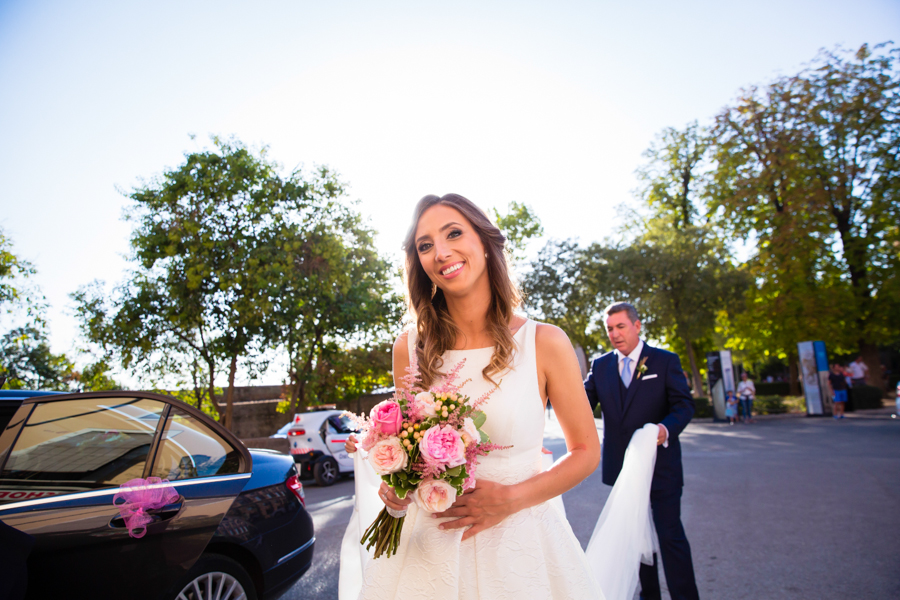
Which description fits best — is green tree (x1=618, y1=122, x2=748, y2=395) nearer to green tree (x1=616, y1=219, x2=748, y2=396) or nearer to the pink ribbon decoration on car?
green tree (x1=616, y1=219, x2=748, y2=396)

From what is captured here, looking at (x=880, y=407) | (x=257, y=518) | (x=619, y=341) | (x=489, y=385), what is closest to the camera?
(x=489, y=385)

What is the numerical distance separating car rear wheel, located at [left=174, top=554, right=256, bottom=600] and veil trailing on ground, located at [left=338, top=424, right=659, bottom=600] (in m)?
1.04

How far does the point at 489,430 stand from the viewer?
223cm

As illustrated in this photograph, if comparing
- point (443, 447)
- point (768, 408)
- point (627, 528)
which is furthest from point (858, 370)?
point (443, 447)

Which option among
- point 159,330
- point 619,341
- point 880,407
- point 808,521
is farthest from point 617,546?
point 880,407

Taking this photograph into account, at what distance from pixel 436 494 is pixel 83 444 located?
→ 268 cm

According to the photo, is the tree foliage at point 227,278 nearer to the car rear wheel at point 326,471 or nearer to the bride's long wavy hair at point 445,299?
the car rear wheel at point 326,471

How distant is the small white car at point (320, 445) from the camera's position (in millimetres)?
12195

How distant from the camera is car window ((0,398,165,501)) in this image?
3.06 meters

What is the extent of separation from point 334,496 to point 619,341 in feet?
24.8

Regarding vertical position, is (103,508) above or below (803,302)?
below

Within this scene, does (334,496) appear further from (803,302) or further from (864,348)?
(864,348)

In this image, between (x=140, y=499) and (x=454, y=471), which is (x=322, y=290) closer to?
(x=140, y=499)

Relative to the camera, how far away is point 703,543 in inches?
233
